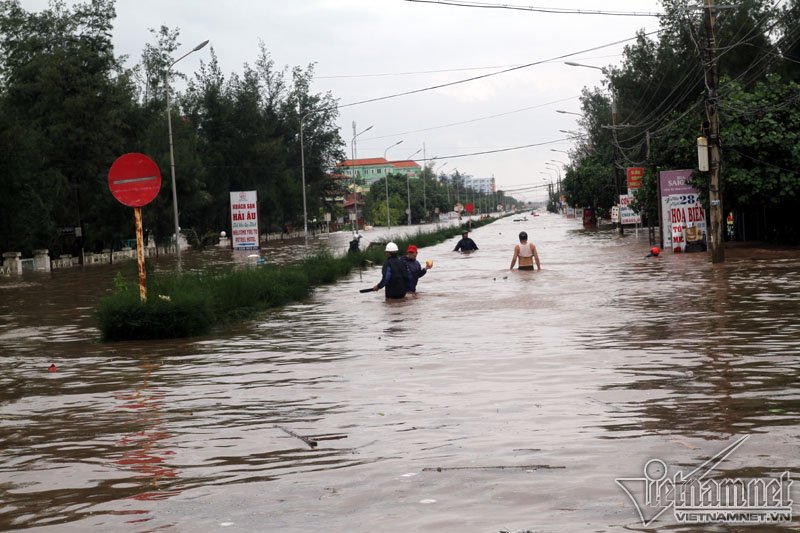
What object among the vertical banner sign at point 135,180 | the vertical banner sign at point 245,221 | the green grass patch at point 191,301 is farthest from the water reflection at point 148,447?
the vertical banner sign at point 245,221

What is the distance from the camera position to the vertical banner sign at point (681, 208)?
38.4m

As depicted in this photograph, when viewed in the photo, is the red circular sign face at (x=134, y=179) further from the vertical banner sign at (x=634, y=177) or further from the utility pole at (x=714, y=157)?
the vertical banner sign at (x=634, y=177)

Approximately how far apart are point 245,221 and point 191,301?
1768cm

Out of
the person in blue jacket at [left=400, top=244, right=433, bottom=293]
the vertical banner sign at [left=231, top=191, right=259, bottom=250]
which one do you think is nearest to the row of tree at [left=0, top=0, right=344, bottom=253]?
the vertical banner sign at [left=231, top=191, right=259, bottom=250]

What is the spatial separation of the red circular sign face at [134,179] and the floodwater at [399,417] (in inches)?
95.9

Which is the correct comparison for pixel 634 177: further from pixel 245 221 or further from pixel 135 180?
pixel 135 180

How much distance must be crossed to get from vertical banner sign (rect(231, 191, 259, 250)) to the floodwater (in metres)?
15.5

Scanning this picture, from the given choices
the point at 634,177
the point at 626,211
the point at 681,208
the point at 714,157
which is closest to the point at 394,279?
the point at 714,157

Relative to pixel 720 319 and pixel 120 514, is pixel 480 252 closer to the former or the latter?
pixel 720 319

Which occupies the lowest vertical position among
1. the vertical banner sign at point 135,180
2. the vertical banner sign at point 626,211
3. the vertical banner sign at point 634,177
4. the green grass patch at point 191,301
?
the green grass patch at point 191,301

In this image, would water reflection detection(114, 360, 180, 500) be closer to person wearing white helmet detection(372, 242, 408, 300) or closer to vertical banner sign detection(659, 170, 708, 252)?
person wearing white helmet detection(372, 242, 408, 300)

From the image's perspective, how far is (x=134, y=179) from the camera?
56.1 feet

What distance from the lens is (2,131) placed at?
49656mm

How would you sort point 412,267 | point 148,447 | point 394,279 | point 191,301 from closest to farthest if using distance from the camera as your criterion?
point 148,447, point 191,301, point 394,279, point 412,267
